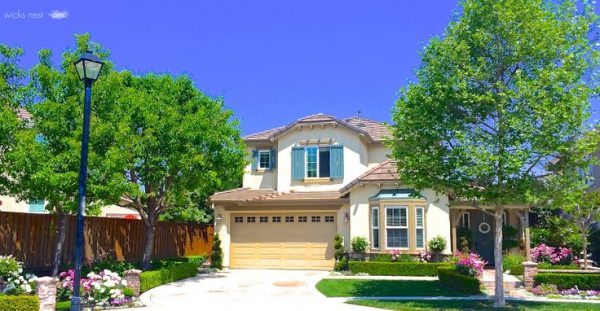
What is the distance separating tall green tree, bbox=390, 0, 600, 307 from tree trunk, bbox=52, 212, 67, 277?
33.5 feet

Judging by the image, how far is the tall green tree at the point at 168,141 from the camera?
16.6 meters

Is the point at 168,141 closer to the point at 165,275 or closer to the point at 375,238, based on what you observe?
the point at 165,275

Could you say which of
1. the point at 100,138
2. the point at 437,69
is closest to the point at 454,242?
the point at 437,69

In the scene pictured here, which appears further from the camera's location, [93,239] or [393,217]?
[393,217]

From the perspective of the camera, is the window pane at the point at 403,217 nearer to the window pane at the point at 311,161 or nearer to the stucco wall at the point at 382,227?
the stucco wall at the point at 382,227

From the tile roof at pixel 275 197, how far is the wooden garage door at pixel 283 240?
2.94ft

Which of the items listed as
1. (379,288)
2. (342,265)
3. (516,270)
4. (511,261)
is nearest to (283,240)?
(342,265)

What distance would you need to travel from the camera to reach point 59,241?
50.9ft

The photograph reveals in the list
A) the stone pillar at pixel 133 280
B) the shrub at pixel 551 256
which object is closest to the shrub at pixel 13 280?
the stone pillar at pixel 133 280

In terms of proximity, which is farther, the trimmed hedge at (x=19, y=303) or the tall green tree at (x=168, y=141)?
the tall green tree at (x=168, y=141)

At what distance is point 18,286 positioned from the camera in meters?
12.8

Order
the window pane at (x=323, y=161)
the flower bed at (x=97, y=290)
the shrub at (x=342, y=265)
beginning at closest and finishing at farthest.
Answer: the flower bed at (x=97, y=290) → the shrub at (x=342, y=265) → the window pane at (x=323, y=161)

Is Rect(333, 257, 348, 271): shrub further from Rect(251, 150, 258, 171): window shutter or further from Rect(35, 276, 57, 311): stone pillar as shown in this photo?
Rect(35, 276, 57, 311): stone pillar

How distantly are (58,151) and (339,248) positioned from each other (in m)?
12.6
